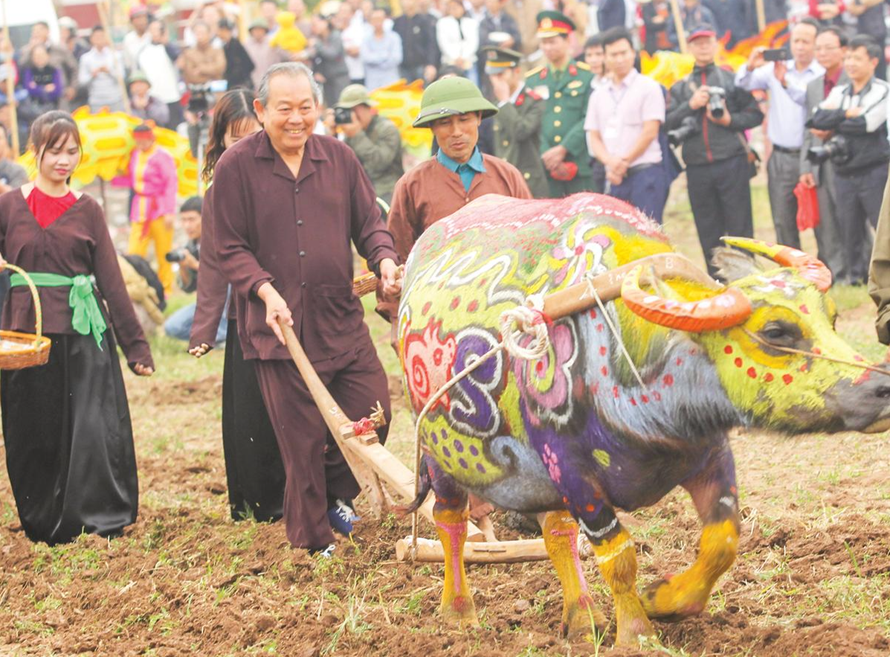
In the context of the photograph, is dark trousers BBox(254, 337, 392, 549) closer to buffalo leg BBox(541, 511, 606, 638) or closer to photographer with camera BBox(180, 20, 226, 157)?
buffalo leg BBox(541, 511, 606, 638)

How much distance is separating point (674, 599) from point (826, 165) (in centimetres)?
771

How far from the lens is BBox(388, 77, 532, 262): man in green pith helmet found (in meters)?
6.22

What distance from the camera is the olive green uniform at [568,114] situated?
11594mm

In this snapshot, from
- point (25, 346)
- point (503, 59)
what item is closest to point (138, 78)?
point (503, 59)

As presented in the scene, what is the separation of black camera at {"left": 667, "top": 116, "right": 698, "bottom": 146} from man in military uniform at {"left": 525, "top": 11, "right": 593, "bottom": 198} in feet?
2.61

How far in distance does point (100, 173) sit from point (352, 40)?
3.49m

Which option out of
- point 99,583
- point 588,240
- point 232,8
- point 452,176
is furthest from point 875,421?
point 232,8

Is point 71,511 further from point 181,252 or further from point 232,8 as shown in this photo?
point 232,8

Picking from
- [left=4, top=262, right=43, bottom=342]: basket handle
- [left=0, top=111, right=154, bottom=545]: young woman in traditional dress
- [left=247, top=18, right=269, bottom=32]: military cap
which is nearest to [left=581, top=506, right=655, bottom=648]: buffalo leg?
[left=4, top=262, right=43, bottom=342]: basket handle

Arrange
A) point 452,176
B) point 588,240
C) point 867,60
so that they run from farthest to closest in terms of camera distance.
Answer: point 867,60
point 452,176
point 588,240

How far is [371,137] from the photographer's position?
12664 mm

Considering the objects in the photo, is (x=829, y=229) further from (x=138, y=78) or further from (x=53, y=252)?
(x=138, y=78)

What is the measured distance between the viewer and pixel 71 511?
675 centimetres

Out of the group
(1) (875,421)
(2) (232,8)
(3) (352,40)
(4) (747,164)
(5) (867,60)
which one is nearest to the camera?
(1) (875,421)
